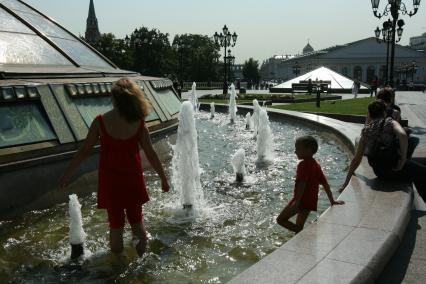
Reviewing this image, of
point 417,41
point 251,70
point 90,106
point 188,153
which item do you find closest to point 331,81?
point 251,70

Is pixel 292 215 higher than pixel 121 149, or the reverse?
pixel 121 149

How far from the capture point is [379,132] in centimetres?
538

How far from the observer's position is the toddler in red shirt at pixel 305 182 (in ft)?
14.1

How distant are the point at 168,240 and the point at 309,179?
1.52 m

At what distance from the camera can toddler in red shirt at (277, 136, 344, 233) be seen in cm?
429

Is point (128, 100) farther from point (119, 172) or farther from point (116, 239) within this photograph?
point (116, 239)

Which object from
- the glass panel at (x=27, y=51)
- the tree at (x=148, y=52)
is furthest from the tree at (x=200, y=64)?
the glass panel at (x=27, y=51)

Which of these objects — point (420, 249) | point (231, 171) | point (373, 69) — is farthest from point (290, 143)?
point (373, 69)

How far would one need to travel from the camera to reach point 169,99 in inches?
418

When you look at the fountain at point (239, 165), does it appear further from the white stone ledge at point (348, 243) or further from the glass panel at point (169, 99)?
the white stone ledge at point (348, 243)

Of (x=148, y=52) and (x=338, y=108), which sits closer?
(x=338, y=108)

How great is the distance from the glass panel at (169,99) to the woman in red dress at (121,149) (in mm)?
5840

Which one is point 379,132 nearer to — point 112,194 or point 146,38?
point 112,194

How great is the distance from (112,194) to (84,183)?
2.96 meters
